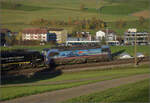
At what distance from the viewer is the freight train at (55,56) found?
21.1m

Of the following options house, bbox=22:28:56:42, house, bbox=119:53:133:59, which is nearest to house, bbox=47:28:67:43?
house, bbox=22:28:56:42

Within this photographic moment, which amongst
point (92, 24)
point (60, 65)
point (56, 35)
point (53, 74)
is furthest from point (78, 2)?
point (60, 65)

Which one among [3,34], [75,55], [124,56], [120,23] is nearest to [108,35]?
[75,55]

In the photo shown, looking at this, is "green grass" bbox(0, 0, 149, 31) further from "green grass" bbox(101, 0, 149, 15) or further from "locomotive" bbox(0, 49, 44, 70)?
"locomotive" bbox(0, 49, 44, 70)

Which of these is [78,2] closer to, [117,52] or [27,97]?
[27,97]

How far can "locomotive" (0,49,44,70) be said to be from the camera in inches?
810

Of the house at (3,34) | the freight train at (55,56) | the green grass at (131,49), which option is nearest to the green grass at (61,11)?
the house at (3,34)

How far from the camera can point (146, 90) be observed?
10.2m

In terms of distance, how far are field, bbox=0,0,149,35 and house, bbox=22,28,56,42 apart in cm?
91

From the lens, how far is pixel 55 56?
2644cm

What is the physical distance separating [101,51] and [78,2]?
1083cm

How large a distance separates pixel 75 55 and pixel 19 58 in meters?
8.25

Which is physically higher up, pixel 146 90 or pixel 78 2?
pixel 78 2

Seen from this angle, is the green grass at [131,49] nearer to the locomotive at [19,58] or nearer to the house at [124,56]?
the house at [124,56]
